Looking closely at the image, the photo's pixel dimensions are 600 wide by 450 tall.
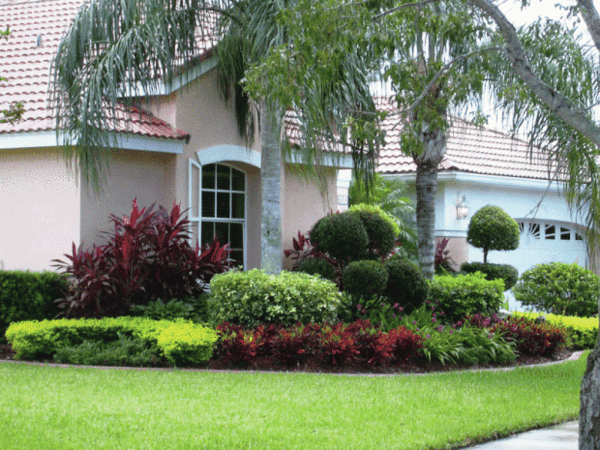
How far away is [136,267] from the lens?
10.8 meters

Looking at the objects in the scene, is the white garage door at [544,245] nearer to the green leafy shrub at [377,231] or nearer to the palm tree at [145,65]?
the green leafy shrub at [377,231]

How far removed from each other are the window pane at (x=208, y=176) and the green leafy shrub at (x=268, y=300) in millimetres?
3398

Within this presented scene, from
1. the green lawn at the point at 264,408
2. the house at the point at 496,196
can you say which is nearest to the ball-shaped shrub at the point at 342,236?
the green lawn at the point at 264,408

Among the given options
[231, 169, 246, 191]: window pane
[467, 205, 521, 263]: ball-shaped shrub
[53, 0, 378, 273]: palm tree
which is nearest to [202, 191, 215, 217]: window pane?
[231, 169, 246, 191]: window pane

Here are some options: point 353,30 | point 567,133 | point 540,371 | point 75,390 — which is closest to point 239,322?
point 75,390

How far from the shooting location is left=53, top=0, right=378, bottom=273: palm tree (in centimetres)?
1038

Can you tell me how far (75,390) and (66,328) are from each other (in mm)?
2717

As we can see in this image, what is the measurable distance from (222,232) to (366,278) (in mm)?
3952

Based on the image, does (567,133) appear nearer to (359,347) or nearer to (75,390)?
(359,347)

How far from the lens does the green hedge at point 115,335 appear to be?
29.3 ft

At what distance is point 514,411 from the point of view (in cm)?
684

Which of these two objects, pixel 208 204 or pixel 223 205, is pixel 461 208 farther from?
pixel 208 204

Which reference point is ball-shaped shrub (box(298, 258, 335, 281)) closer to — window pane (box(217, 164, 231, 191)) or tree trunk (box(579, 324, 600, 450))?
window pane (box(217, 164, 231, 191))

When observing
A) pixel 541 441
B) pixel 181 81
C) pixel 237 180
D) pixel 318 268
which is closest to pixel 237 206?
pixel 237 180
